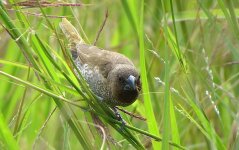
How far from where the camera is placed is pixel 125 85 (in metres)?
3.18

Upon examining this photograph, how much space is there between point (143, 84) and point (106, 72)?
26.9 inches

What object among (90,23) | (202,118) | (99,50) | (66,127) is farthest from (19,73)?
(202,118)

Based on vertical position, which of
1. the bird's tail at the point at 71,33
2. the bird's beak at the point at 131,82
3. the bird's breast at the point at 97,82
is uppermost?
the bird's tail at the point at 71,33

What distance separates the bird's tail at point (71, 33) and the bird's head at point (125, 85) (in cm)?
44

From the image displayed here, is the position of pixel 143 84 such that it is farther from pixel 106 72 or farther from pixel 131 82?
pixel 106 72

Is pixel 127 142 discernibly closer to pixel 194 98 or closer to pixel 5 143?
pixel 194 98

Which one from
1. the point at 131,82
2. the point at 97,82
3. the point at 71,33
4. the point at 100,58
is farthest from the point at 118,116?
the point at 71,33

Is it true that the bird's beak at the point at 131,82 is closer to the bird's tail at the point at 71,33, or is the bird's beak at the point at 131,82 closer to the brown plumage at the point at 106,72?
the brown plumage at the point at 106,72

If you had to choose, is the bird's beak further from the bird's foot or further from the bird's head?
the bird's foot

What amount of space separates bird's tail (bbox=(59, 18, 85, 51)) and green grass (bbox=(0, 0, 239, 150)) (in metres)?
0.05

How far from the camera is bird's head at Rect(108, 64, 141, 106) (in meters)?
3.14

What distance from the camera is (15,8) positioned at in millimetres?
2619

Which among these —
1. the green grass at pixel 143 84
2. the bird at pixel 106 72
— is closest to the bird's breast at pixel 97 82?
the bird at pixel 106 72

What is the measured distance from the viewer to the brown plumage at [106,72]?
316 cm
